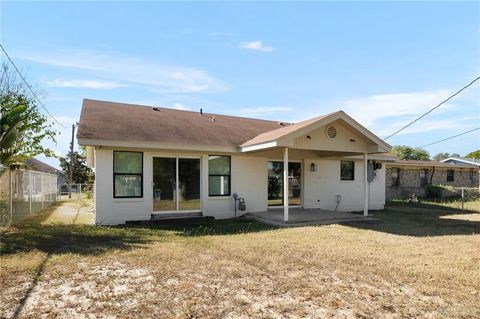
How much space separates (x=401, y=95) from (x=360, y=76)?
8532 mm

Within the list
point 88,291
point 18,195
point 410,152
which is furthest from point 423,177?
point 410,152

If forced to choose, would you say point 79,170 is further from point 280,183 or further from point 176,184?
point 280,183

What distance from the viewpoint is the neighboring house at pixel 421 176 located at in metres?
25.0

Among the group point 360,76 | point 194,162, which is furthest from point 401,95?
point 194,162

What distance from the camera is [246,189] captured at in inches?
531

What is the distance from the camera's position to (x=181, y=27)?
12164 mm

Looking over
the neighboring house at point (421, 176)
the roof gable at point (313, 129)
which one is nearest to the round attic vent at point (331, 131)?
the roof gable at point (313, 129)

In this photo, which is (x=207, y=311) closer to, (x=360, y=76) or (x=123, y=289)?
(x=123, y=289)

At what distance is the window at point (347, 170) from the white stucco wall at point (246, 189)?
0.68ft

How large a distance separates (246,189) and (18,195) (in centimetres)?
808

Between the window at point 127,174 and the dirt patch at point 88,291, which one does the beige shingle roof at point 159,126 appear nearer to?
the window at point 127,174

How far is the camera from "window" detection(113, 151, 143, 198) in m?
11.2

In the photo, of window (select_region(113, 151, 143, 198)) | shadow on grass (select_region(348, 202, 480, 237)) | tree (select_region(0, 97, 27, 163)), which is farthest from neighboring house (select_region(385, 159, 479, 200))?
tree (select_region(0, 97, 27, 163))

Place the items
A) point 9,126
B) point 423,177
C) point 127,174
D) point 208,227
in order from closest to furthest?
point 9,126, point 208,227, point 127,174, point 423,177
